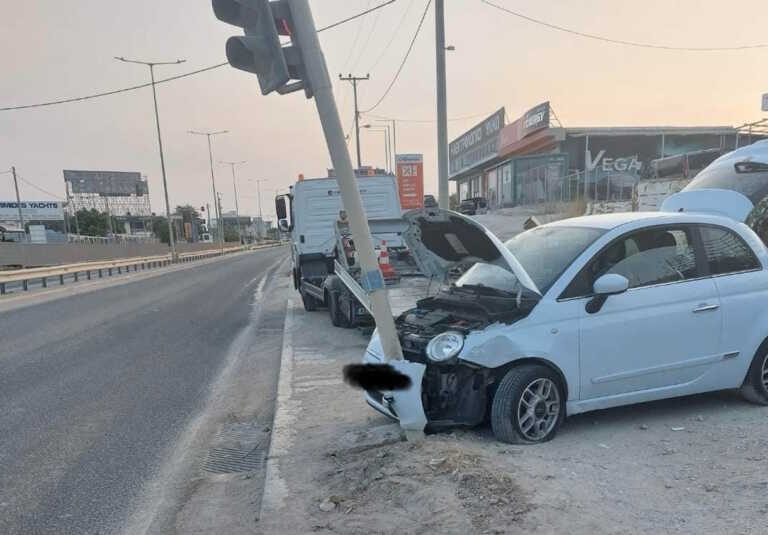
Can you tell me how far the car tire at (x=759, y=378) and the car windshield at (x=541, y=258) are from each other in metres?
1.68

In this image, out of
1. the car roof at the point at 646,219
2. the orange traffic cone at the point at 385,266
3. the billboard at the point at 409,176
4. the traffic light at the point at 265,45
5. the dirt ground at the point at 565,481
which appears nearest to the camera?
the dirt ground at the point at 565,481

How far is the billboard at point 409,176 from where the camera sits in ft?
94.4

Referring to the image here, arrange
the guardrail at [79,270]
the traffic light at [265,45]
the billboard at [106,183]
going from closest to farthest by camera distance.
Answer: the traffic light at [265,45] → the guardrail at [79,270] → the billboard at [106,183]

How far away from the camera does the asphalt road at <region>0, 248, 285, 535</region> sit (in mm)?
3729

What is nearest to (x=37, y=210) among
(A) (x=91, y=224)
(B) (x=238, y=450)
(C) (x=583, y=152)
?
(A) (x=91, y=224)

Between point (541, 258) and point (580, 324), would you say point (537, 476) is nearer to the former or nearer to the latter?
point (580, 324)

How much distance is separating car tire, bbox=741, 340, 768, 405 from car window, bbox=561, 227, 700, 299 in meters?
0.87

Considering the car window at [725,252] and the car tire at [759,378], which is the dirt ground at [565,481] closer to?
the car tire at [759,378]

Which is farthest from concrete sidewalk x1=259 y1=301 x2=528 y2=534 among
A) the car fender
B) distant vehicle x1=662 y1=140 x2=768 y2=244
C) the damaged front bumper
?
distant vehicle x1=662 y1=140 x2=768 y2=244

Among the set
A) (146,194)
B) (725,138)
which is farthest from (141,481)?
(146,194)

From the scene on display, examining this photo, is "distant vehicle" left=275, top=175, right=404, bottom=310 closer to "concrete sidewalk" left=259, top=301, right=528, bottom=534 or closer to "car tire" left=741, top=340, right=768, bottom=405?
"concrete sidewalk" left=259, top=301, right=528, bottom=534

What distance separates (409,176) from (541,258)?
81.4 ft

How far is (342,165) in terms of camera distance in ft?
12.4

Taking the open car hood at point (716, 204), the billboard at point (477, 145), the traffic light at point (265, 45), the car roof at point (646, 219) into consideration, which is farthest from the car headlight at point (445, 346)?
the billboard at point (477, 145)
